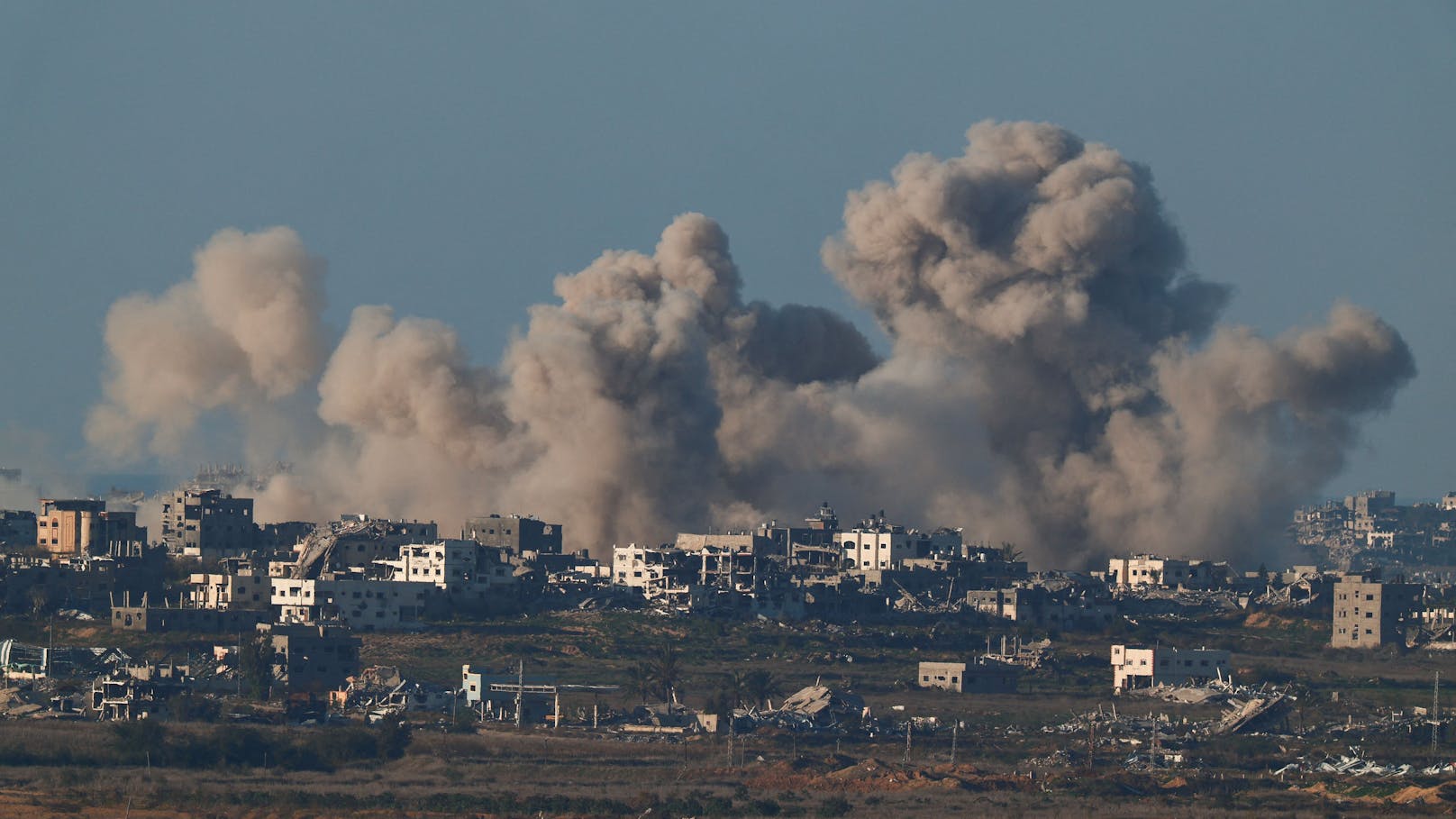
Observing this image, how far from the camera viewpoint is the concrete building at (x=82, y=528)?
301 feet

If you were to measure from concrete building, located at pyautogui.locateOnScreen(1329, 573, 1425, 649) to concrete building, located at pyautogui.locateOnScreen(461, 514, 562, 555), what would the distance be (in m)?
22.9

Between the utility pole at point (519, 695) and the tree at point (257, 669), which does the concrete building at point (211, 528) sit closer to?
the tree at point (257, 669)

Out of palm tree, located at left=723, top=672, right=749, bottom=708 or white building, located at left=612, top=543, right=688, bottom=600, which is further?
white building, located at left=612, top=543, right=688, bottom=600

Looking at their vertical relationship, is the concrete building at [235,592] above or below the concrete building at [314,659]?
above

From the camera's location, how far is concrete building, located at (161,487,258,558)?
93500 mm

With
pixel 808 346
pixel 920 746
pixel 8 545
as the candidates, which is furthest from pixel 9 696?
pixel 808 346

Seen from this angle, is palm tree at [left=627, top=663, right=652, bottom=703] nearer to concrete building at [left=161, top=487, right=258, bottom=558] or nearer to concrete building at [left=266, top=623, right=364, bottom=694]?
concrete building at [left=266, top=623, right=364, bottom=694]

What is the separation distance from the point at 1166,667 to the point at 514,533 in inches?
952

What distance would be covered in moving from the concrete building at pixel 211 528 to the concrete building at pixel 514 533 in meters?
6.83

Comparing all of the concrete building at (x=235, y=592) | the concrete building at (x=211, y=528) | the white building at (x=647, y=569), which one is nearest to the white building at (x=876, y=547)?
the white building at (x=647, y=569)

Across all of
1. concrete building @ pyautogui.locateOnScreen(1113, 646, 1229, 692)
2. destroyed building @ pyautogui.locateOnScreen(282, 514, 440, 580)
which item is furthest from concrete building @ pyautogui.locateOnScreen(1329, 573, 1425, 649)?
destroyed building @ pyautogui.locateOnScreen(282, 514, 440, 580)

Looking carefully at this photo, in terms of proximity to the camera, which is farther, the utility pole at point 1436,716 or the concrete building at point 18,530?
the concrete building at point 18,530

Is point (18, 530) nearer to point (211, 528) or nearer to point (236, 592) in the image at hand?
point (211, 528)

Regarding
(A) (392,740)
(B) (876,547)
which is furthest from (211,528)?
(A) (392,740)
